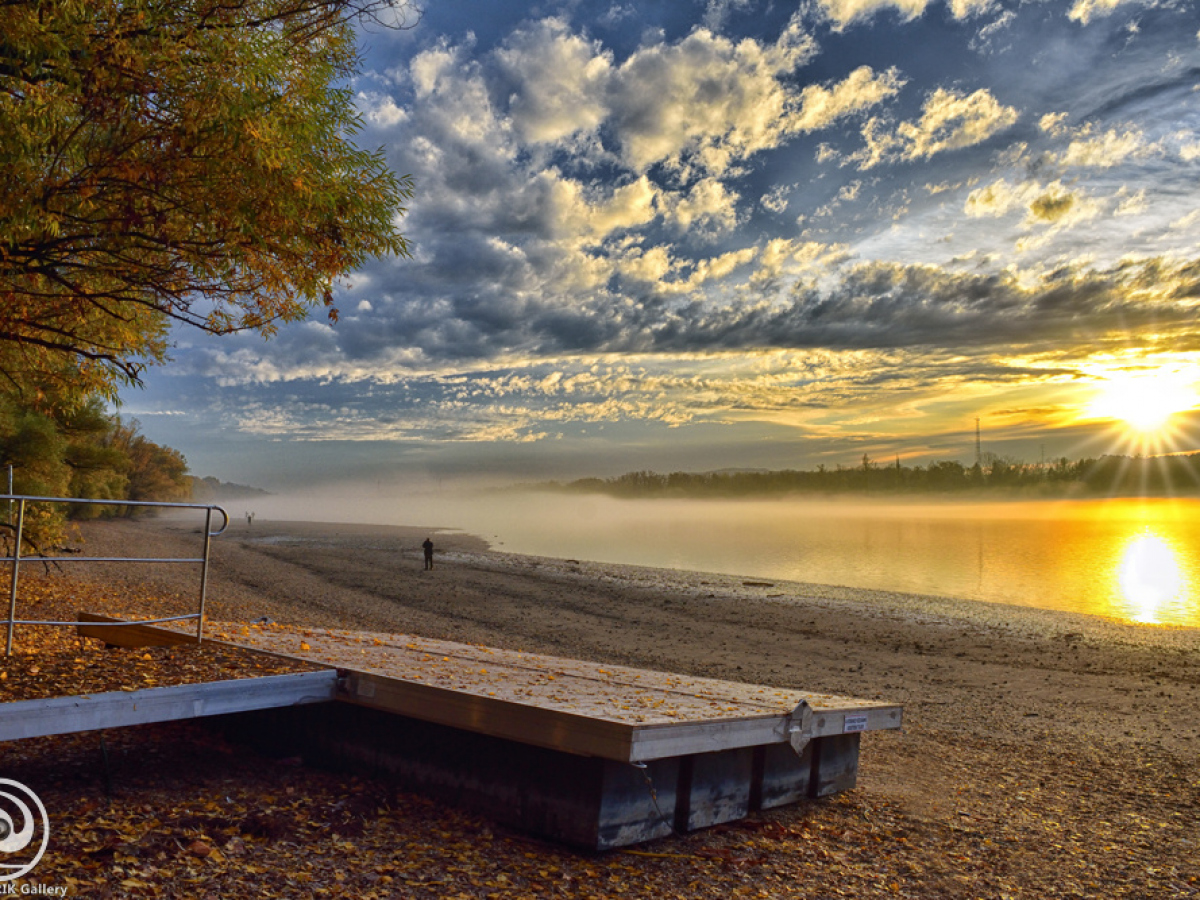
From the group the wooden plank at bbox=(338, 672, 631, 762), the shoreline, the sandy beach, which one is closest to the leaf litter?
the sandy beach

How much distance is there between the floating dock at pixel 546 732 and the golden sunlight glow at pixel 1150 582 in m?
27.3

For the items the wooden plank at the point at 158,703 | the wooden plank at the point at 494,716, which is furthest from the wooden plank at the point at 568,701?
the wooden plank at the point at 158,703

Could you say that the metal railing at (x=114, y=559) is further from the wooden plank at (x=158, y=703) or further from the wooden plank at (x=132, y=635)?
the wooden plank at (x=158, y=703)

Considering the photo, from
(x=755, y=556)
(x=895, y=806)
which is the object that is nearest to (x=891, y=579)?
(x=755, y=556)

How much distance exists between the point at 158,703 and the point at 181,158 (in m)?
4.22

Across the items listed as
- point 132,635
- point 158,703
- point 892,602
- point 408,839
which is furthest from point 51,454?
point 892,602

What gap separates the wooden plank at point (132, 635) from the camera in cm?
702

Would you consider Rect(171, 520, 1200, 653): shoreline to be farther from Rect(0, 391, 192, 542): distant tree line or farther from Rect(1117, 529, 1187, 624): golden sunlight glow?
Rect(0, 391, 192, 542): distant tree line

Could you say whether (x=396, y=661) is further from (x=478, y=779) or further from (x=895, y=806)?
(x=895, y=806)

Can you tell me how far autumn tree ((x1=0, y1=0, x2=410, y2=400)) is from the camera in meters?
5.79

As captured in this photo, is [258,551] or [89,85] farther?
[258,551]

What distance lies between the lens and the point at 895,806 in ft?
21.4

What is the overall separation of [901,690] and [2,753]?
503 inches

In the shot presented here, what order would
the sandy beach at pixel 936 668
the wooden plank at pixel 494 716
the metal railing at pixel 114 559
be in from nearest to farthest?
the wooden plank at pixel 494 716 < the metal railing at pixel 114 559 < the sandy beach at pixel 936 668
